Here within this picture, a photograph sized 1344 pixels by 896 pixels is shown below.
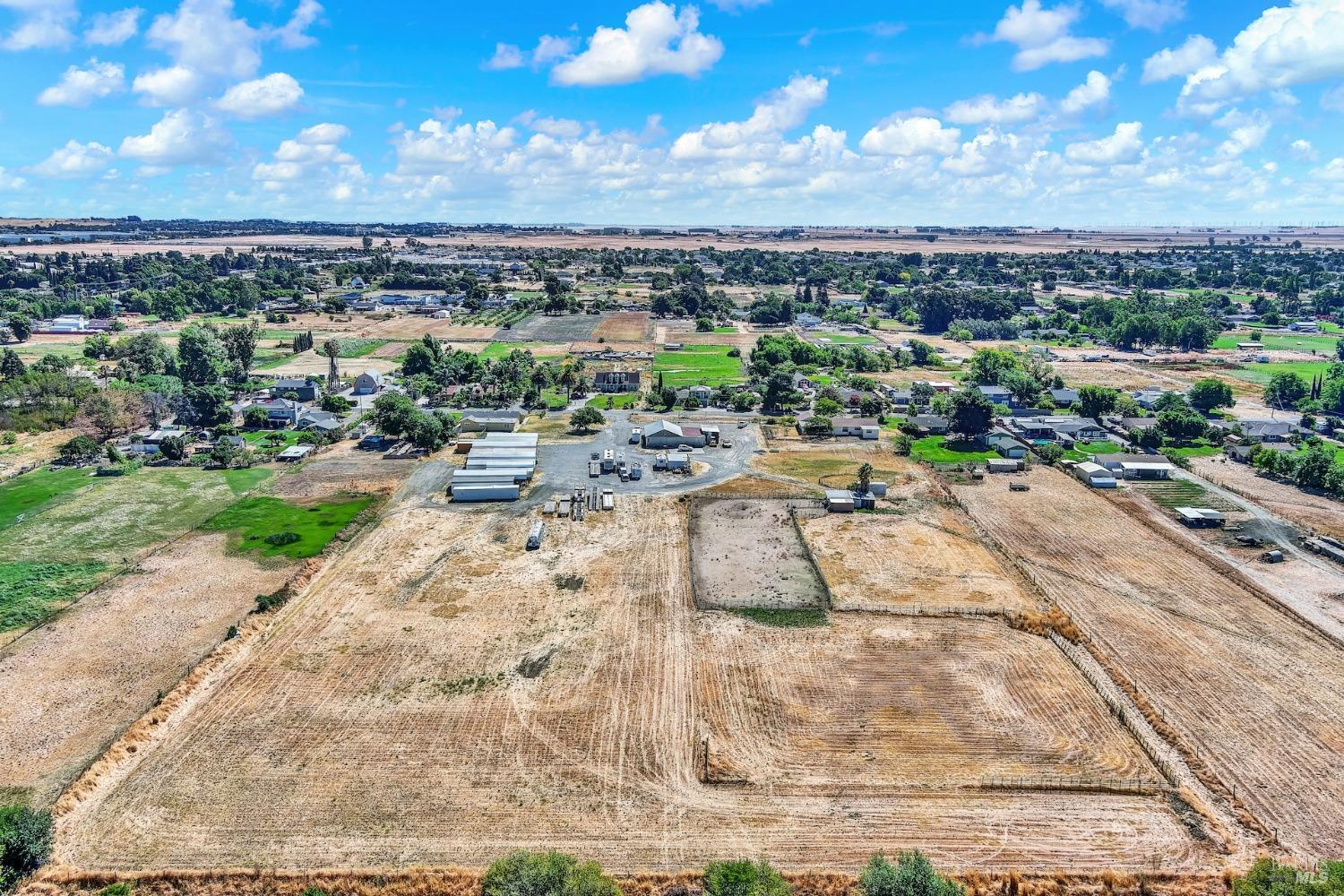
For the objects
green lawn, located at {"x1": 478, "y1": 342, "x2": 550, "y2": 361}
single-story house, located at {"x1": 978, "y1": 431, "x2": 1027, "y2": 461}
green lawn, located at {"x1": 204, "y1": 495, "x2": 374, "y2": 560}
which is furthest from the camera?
green lawn, located at {"x1": 478, "y1": 342, "x2": 550, "y2": 361}

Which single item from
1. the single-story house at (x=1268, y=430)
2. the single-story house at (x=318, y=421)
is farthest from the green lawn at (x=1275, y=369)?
the single-story house at (x=318, y=421)

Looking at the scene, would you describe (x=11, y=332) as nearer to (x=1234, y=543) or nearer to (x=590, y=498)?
(x=590, y=498)

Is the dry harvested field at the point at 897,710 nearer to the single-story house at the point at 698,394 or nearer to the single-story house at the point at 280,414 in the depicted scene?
the single-story house at the point at 698,394

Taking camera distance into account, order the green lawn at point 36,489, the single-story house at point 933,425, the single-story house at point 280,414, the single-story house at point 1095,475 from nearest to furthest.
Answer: the green lawn at point 36,489 → the single-story house at point 1095,475 → the single-story house at point 933,425 → the single-story house at point 280,414

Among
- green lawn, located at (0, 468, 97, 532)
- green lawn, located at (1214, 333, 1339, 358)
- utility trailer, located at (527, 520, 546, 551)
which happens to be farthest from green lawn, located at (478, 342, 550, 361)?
green lawn, located at (1214, 333, 1339, 358)

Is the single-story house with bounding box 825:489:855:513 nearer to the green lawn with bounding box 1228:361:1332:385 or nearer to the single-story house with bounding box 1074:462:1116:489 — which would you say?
the single-story house with bounding box 1074:462:1116:489

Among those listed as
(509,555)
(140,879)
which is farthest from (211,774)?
(509,555)
